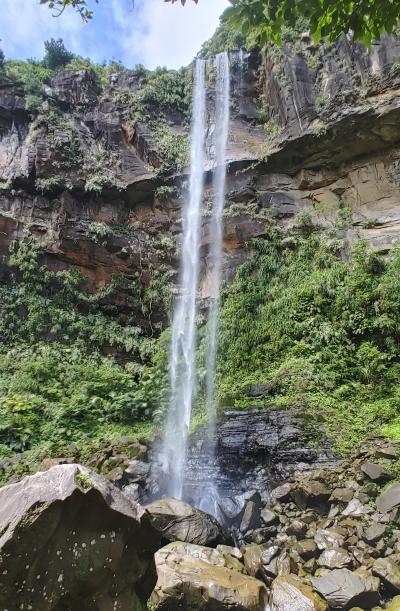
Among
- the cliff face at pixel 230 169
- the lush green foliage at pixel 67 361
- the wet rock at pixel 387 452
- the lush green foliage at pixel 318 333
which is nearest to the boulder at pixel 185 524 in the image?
the wet rock at pixel 387 452

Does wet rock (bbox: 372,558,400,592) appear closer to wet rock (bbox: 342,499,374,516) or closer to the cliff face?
wet rock (bbox: 342,499,374,516)

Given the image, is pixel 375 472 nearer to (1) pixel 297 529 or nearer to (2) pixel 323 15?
(1) pixel 297 529

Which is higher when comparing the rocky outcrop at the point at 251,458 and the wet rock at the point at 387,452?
the wet rock at the point at 387,452

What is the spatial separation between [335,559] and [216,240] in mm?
11555

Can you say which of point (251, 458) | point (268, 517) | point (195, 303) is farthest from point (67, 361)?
point (268, 517)

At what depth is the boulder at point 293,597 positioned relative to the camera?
4.14 metres

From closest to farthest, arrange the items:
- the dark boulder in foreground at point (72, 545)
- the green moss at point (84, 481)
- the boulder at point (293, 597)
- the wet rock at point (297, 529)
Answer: the dark boulder in foreground at point (72, 545), the green moss at point (84, 481), the boulder at point (293, 597), the wet rock at point (297, 529)

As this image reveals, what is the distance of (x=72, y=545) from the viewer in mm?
2691

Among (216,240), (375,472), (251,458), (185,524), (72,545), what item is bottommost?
(185,524)

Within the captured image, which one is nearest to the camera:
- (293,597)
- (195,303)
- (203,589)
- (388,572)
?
(203,589)

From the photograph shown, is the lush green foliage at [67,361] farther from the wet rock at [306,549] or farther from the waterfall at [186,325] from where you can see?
the wet rock at [306,549]

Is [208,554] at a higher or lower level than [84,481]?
lower

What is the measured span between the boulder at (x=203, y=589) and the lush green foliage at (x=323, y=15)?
5.03 meters

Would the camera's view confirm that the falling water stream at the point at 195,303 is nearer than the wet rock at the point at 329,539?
No
